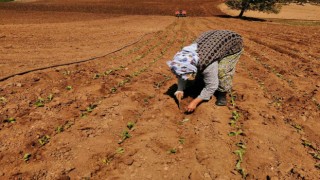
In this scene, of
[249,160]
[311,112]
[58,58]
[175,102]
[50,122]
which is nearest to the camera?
[249,160]

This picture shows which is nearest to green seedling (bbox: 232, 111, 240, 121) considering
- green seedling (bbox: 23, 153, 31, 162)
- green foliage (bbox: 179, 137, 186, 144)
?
green foliage (bbox: 179, 137, 186, 144)

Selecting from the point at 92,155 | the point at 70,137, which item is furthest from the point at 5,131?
the point at 92,155

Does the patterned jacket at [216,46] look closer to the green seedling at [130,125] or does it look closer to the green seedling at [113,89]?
the green seedling at [130,125]

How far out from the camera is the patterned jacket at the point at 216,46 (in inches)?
181

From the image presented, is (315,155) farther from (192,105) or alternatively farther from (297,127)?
(192,105)

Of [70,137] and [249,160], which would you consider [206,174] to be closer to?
[249,160]

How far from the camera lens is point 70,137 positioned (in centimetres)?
443

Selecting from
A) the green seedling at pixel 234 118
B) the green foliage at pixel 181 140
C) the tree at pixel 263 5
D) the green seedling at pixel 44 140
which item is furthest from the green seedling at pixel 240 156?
the tree at pixel 263 5

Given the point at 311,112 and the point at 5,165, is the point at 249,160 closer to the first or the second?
the point at 311,112

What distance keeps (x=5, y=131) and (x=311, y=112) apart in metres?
5.59

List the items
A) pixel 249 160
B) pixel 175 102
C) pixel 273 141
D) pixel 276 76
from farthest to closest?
1. pixel 276 76
2. pixel 175 102
3. pixel 273 141
4. pixel 249 160

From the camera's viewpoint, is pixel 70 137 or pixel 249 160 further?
pixel 70 137

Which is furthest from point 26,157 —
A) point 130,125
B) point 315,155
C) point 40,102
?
point 315,155

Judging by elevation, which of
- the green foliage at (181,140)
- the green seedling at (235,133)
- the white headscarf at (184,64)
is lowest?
the green foliage at (181,140)
